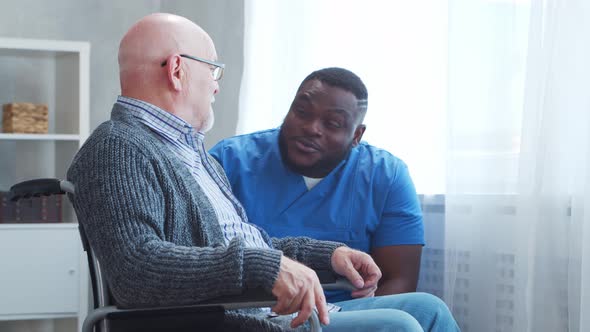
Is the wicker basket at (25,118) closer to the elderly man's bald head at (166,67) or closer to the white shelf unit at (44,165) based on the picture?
the white shelf unit at (44,165)

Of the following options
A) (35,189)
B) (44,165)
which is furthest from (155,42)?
(44,165)

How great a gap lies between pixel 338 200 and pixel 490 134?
0.45m

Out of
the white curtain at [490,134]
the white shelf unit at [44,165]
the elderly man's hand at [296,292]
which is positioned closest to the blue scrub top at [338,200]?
the white curtain at [490,134]

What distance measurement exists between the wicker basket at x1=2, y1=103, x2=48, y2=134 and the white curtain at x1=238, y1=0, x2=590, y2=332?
1.39 metres

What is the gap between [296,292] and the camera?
4.34 ft

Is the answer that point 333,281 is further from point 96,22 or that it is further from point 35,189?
point 96,22

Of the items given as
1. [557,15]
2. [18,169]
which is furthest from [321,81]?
[18,169]

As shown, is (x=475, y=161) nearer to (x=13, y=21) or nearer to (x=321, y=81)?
(x=321, y=81)

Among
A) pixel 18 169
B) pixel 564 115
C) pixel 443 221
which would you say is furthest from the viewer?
pixel 18 169

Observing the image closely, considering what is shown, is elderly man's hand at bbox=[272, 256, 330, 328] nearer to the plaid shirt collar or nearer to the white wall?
the plaid shirt collar

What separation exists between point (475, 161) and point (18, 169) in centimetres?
242

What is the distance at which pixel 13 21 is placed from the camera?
407 centimetres

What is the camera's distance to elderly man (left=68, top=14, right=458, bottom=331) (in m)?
1.34

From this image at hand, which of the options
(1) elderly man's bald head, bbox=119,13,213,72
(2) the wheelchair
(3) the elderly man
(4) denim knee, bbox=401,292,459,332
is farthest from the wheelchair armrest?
(1) elderly man's bald head, bbox=119,13,213,72
